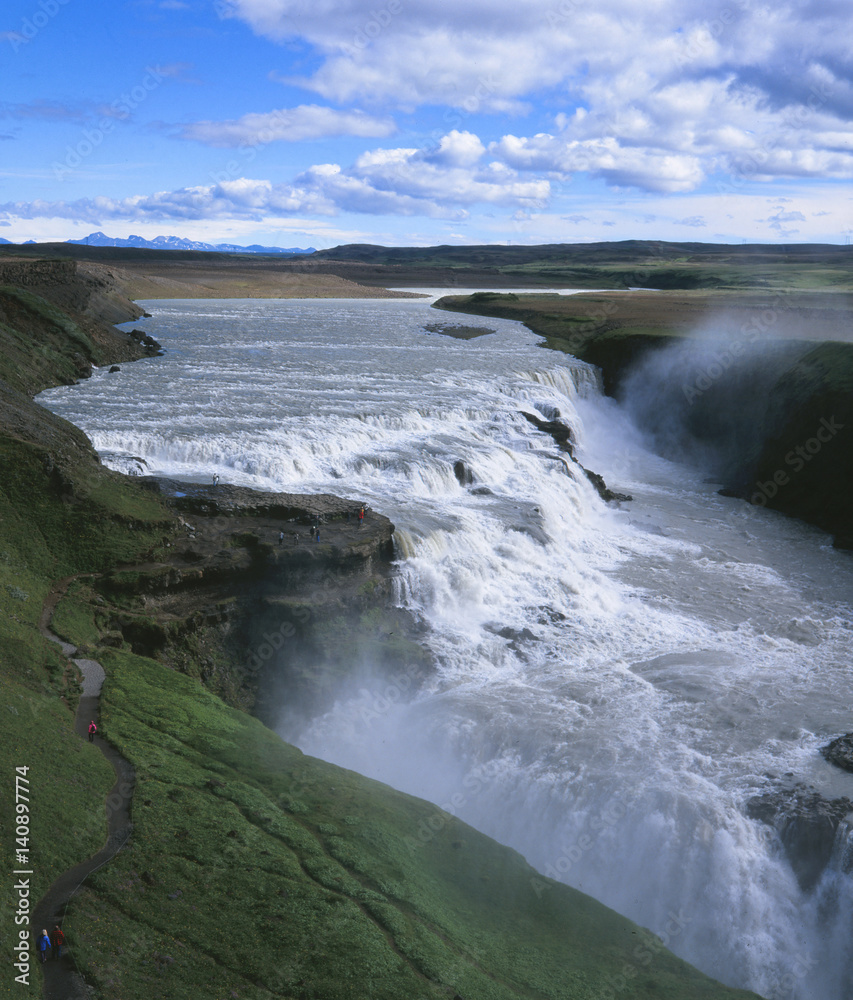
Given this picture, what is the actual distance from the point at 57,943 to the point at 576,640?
19.9 metres

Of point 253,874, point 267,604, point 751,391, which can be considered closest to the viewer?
point 253,874

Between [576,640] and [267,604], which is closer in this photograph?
[267,604]

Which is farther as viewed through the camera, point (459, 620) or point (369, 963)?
point (459, 620)

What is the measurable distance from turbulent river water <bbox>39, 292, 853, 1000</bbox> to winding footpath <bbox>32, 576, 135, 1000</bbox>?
6.43m

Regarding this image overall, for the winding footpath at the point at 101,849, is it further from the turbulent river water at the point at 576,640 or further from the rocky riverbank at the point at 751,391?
the rocky riverbank at the point at 751,391

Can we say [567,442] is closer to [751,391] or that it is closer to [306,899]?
[751,391]

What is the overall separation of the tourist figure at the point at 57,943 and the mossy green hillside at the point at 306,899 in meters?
0.18

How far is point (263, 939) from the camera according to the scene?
42.4 feet

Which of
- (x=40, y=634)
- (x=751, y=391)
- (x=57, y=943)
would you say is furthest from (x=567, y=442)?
(x=57, y=943)

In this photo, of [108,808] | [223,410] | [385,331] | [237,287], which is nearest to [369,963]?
[108,808]

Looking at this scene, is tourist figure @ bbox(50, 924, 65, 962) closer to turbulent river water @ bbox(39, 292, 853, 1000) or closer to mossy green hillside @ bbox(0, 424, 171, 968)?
mossy green hillside @ bbox(0, 424, 171, 968)

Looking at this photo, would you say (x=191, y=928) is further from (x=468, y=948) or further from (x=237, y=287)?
(x=237, y=287)

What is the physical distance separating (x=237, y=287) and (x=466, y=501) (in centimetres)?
11259

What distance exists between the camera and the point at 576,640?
91.8 feet
